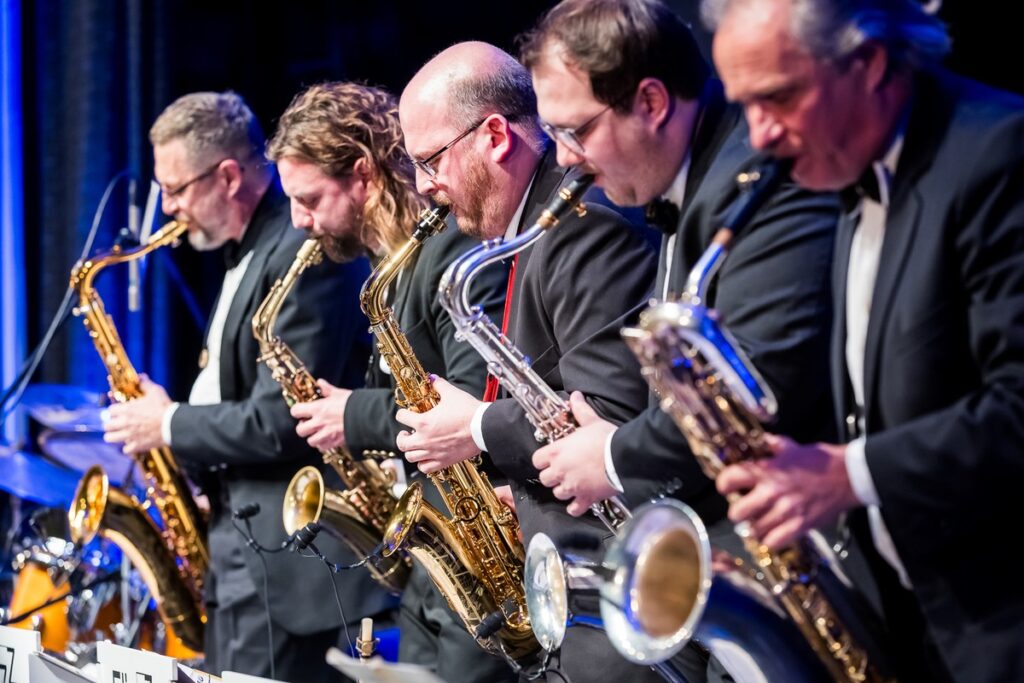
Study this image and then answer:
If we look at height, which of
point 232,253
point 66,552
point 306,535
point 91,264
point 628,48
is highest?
point 628,48

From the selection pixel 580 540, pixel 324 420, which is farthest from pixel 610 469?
pixel 324 420

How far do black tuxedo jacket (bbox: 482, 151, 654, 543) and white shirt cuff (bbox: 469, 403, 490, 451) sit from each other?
3 cm

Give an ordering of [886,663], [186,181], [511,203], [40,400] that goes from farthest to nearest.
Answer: [40,400]
[186,181]
[511,203]
[886,663]

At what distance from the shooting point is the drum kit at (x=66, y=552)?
5.36m

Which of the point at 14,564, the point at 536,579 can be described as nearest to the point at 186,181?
the point at 14,564

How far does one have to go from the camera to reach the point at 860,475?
81.6 inches

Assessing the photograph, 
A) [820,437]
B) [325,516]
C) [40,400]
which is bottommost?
[40,400]

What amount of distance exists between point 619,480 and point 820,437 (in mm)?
410

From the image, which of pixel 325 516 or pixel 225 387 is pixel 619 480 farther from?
pixel 225 387

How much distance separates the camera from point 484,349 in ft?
10.1

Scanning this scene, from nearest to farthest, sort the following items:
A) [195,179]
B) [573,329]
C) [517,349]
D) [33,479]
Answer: [573,329]
[517,349]
[195,179]
[33,479]

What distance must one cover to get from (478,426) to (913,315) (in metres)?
1.31

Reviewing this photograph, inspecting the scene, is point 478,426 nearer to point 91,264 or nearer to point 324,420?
point 324,420

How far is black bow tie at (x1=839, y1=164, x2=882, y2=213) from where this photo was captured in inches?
86.3
